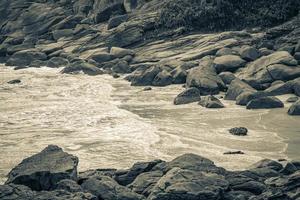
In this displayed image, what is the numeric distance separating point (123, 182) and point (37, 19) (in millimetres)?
52733

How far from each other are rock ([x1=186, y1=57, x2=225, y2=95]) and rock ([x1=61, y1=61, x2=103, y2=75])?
12.1 metres

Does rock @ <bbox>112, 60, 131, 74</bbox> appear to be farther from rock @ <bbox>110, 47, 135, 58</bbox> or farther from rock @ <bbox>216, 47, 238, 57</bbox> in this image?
rock @ <bbox>216, 47, 238, 57</bbox>

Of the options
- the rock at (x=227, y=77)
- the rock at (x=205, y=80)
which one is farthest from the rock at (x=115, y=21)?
the rock at (x=227, y=77)

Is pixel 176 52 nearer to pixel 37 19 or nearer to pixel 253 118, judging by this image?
pixel 253 118

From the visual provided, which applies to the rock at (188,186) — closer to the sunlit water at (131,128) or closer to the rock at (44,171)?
the rock at (44,171)

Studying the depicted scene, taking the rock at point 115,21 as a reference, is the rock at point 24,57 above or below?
below

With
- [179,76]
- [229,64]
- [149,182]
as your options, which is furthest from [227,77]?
[149,182]

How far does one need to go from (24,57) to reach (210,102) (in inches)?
1192

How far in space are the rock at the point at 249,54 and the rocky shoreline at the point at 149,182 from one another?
75.7ft

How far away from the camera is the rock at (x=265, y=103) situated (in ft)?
99.7

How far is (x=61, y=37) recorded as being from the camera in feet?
200

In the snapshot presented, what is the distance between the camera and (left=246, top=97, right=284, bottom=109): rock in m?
30.4

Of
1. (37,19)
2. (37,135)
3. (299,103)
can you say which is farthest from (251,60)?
(37,19)

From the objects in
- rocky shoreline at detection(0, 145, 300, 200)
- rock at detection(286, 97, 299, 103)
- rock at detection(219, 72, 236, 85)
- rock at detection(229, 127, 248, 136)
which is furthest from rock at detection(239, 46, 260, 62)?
rocky shoreline at detection(0, 145, 300, 200)
